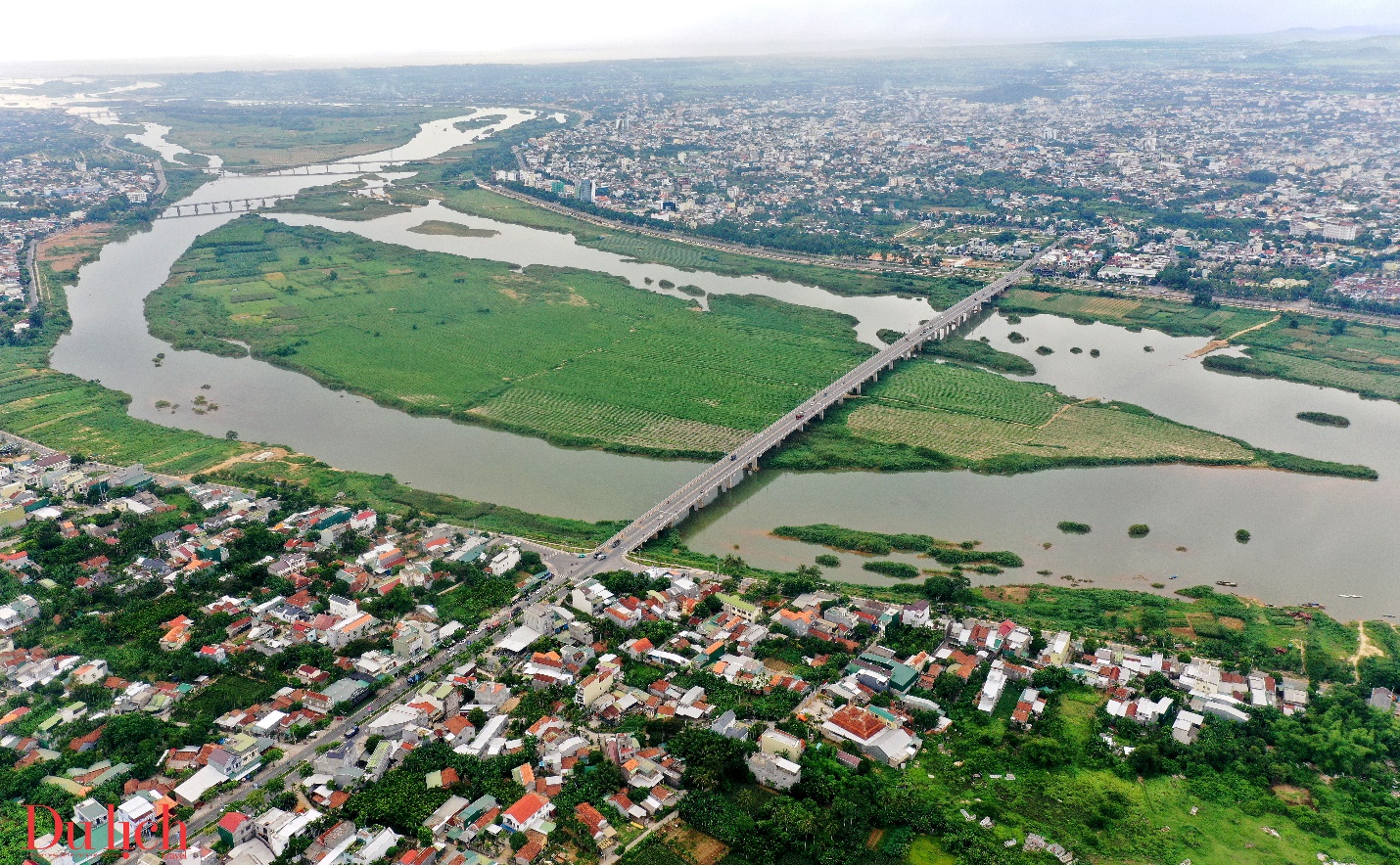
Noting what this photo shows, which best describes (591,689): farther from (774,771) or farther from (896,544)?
(896,544)

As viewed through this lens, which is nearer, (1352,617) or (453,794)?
(453,794)

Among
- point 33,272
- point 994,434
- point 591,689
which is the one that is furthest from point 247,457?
point 33,272

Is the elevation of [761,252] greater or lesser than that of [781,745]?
greater

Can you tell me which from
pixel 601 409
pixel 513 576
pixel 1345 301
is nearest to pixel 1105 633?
pixel 513 576

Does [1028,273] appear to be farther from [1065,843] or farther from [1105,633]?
[1065,843]

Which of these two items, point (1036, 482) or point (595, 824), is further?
point (1036, 482)

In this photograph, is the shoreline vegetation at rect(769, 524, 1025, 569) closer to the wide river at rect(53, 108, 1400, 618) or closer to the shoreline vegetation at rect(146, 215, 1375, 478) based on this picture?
the wide river at rect(53, 108, 1400, 618)
